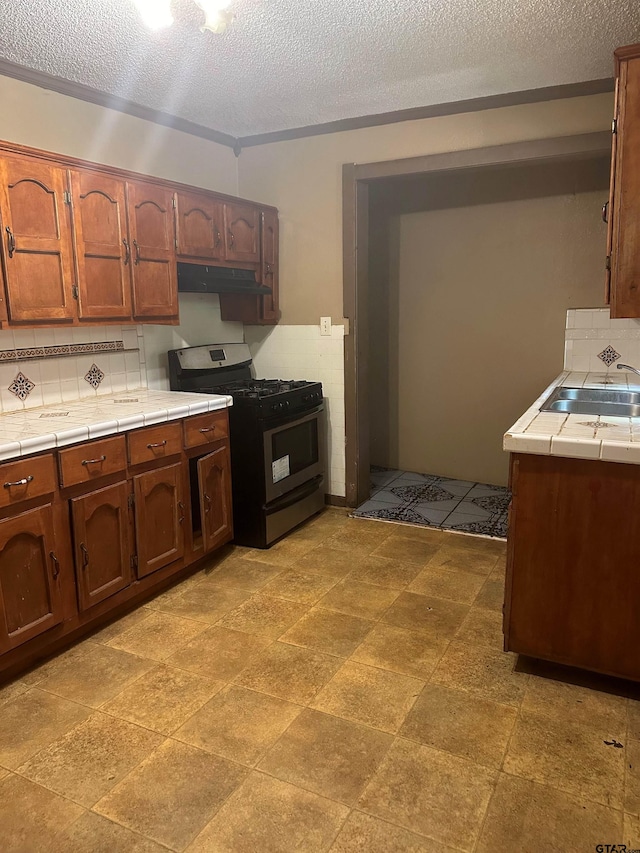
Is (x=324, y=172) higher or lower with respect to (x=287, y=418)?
higher

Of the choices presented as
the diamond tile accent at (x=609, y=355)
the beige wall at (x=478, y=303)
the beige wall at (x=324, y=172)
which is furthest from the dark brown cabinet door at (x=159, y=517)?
the diamond tile accent at (x=609, y=355)

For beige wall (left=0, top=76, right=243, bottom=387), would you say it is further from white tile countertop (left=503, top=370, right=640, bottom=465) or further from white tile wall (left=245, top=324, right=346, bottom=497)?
white tile countertop (left=503, top=370, right=640, bottom=465)

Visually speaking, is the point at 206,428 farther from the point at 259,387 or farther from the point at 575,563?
the point at 575,563

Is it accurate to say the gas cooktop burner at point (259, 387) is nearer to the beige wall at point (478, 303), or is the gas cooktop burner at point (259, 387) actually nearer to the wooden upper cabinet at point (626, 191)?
the beige wall at point (478, 303)

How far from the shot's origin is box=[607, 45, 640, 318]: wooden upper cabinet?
207cm

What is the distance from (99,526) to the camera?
2.46 meters

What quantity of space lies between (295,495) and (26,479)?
5.74 ft

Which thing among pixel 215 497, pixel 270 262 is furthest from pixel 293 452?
pixel 270 262

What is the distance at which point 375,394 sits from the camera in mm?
4883

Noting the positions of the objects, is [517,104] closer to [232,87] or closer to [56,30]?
[232,87]

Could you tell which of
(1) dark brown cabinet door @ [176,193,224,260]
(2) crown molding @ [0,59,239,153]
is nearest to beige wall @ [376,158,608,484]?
(2) crown molding @ [0,59,239,153]

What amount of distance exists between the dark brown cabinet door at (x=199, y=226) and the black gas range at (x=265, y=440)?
0.59 metres

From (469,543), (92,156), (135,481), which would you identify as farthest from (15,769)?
(92,156)

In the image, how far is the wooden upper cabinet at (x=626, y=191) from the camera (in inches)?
81.7
